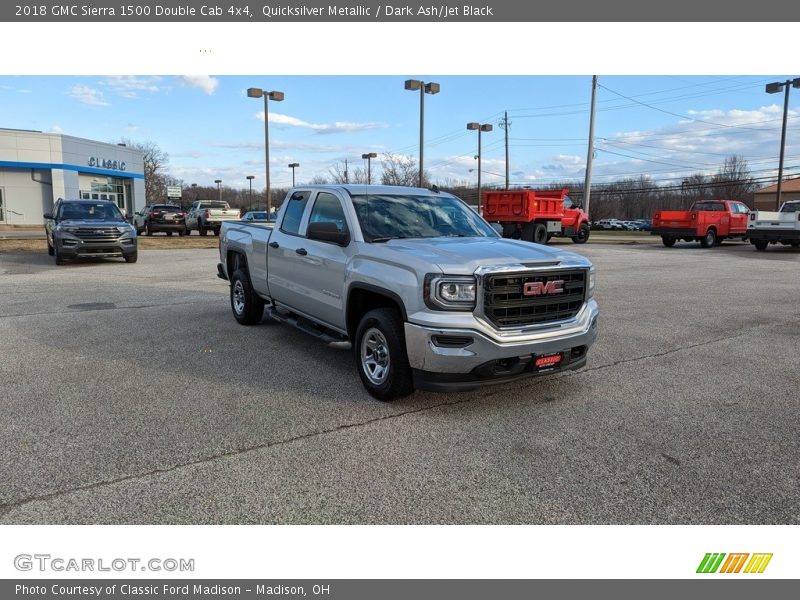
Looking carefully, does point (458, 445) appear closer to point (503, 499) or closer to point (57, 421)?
point (503, 499)

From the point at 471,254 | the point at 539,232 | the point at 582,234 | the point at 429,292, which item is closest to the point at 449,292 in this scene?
the point at 429,292

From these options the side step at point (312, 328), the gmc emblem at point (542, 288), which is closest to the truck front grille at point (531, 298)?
Answer: the gmc emblem at point (542, 288)

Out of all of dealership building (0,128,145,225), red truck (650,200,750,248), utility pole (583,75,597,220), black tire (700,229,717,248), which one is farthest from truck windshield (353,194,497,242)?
dealership building (0,128,145,225)

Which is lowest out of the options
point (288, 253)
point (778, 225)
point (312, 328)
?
point (312, 328)

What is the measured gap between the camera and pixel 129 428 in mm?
4406

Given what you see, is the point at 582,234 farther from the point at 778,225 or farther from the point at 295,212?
the point at 295,212

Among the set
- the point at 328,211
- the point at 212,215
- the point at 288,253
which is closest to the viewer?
the point at 328,211

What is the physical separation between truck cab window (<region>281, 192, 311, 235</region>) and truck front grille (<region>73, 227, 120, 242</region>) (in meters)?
10.9

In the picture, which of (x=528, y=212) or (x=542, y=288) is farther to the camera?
(x=528, y=212)

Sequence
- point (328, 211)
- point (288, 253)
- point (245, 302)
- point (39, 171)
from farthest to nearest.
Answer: point (39, 171), point (245, 302), point (288, 253), point (328, 211)

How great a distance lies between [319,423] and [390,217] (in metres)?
2.29

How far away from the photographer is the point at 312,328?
644 centimetres

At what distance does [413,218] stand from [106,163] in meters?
50.0

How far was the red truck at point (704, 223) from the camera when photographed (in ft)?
83.9
